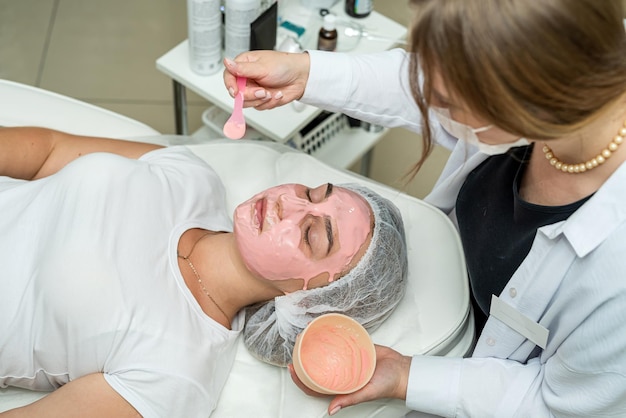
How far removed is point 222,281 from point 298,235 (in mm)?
199

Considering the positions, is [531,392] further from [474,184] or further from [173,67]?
[173,67]

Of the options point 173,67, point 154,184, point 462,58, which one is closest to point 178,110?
point 173,67

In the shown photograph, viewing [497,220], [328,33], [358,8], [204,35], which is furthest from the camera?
[358,8]

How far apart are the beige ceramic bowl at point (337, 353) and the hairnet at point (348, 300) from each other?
0.20ft

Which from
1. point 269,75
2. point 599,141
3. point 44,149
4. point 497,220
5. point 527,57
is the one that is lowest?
point 44,149

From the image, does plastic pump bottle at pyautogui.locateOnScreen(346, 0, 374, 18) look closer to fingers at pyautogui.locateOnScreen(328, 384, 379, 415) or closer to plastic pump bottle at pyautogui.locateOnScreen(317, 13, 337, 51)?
plastic pump bottle at pyautogui.locateOnScreen(317, 13, 337, 51)

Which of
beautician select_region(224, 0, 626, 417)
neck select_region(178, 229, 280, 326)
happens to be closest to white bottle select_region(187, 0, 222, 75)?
beautician select_region(224, 0, 626, 417)

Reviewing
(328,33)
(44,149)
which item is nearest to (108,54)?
(328,33)

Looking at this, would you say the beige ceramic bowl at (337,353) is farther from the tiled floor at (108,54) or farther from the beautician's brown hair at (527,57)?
the tiled floor at (108,54)

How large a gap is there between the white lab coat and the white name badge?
1cm

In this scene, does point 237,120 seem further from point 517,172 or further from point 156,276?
point 517,172

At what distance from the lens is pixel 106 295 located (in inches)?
49.8

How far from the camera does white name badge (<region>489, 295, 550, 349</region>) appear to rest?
1.17 m

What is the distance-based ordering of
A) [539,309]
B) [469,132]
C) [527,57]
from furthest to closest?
[539,309], [469,132], [527,57]
